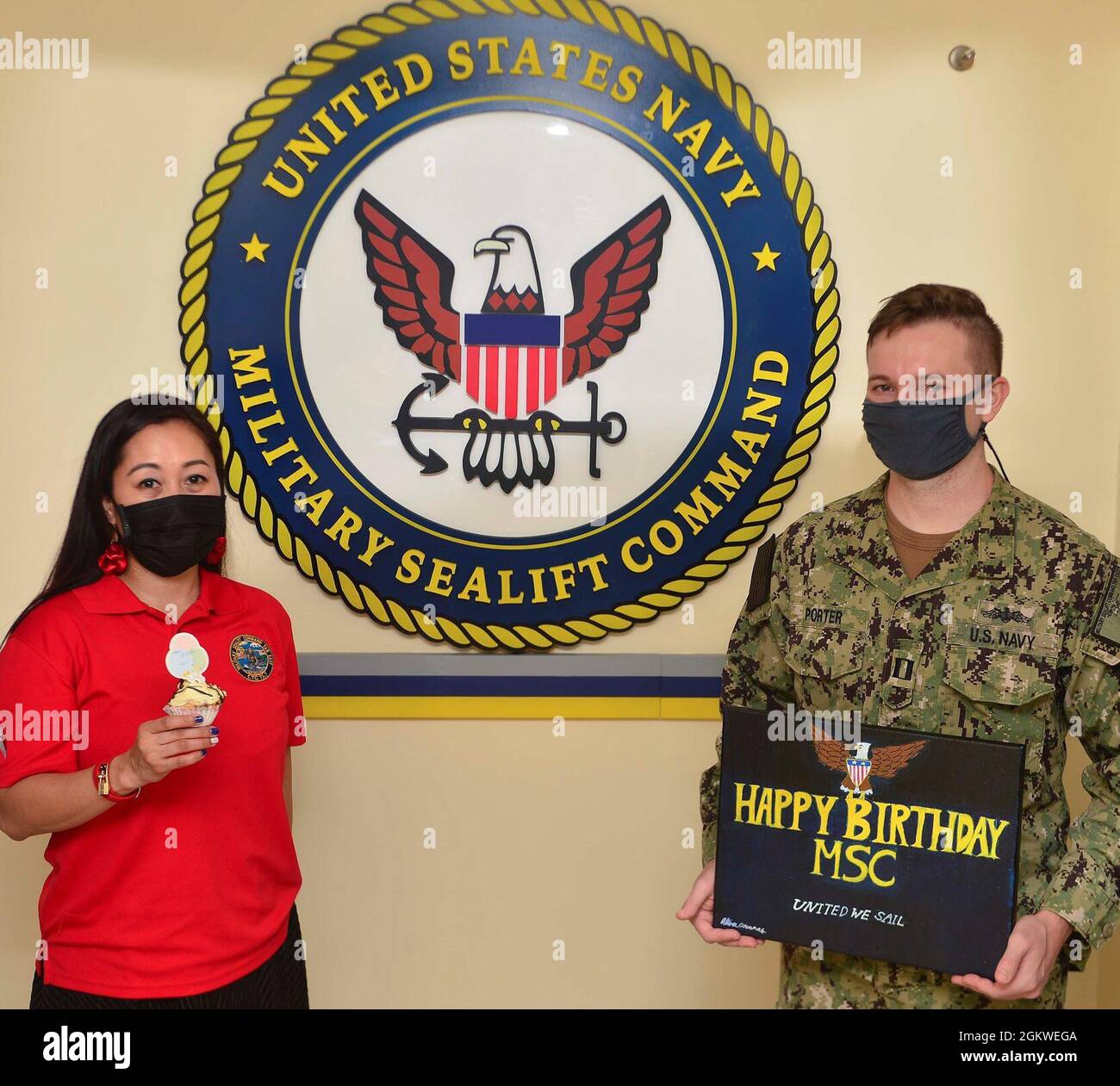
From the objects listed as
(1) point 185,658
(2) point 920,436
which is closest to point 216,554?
(1) point 185,658

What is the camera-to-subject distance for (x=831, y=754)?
164 centimetres

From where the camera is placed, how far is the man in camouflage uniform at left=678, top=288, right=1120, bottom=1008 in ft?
5.36

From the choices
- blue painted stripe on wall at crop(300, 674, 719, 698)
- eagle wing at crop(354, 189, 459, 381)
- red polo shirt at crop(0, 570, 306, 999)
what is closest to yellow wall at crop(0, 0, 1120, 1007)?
blue painted stripe on wall at crop(300, 674, 719, 698)

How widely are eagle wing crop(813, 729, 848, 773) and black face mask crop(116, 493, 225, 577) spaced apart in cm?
99

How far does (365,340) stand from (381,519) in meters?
0.42

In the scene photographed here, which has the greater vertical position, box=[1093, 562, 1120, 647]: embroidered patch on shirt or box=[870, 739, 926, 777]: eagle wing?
box=[1093, 562, 1120, 647]: embroidered patch on shirt

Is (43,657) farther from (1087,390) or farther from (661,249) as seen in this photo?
(1087,390)

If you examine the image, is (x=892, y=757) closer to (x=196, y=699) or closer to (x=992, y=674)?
(x=992, y=674)

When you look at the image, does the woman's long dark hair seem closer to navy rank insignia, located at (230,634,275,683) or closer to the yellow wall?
navy rank insignia, located at (230,634,275,683)

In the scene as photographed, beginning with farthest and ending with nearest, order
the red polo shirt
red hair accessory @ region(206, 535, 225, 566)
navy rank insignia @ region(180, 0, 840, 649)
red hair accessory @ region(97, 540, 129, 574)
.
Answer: navy rank insignia @ region(180, 0, 840, 649) → red hair accessory @ region(206, 535, 225, 566) → red hair accessory @ region(97, 540, 129, 574) → the red polo shirt

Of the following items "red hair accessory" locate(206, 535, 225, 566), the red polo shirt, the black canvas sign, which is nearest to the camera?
the black canvas sign

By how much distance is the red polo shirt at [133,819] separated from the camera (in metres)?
1.68

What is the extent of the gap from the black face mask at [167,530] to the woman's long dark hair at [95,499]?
0.15 ft

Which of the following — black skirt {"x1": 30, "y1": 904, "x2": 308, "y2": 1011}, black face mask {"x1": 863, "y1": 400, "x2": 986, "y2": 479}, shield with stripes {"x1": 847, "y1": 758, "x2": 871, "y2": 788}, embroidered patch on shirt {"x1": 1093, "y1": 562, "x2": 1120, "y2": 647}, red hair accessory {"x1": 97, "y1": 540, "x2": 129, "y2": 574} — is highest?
black face mask {"x1": 863, "y1": 400, "x2": 986, "y2": 479}
